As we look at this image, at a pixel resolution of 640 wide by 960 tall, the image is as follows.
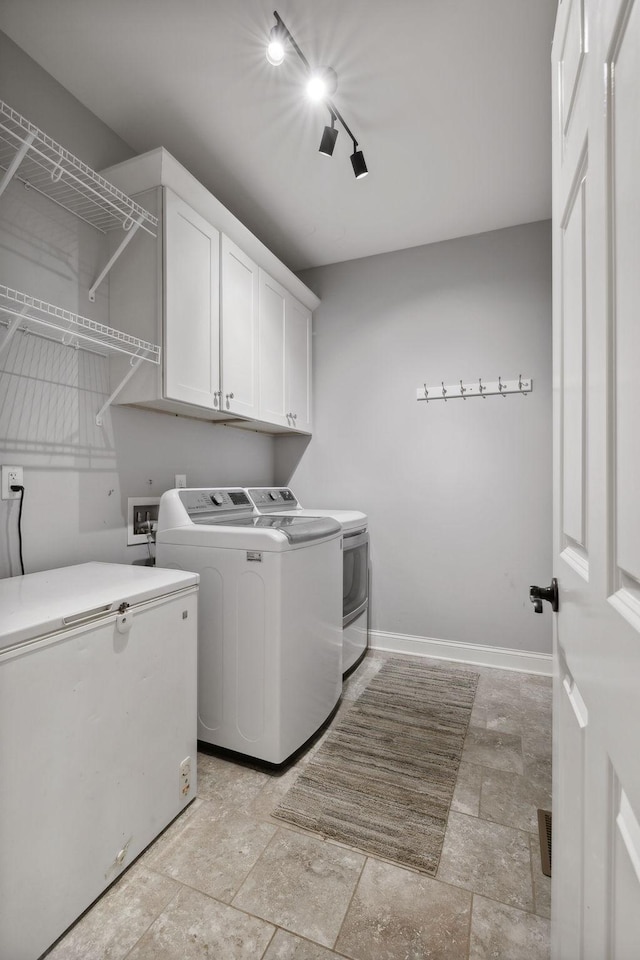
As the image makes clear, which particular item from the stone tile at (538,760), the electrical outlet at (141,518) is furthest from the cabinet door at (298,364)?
the stone tile at (538,760)

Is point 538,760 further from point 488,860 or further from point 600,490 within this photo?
point 600,490

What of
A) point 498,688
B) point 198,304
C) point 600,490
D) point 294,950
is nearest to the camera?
point 600,490

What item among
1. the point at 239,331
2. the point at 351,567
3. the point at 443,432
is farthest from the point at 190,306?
the point at 443,432

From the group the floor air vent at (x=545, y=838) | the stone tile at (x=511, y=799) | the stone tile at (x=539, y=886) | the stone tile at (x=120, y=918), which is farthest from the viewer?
the stone tile at (x=511, y=799)

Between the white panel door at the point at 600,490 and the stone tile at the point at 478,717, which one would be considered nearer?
the white panel door at the point at 600,490

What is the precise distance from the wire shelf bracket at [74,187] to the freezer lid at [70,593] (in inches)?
44.6

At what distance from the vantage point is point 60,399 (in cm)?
170

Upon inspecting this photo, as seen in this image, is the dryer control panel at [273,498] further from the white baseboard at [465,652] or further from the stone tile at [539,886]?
the stone tile at [539,886]

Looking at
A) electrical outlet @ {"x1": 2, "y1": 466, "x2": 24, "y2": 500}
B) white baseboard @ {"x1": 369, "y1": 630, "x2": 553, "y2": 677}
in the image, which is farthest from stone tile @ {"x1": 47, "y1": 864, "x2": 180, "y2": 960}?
white baseboard @ {"x1": 369, "y1": 630, "x2": 553, "y2": 677}

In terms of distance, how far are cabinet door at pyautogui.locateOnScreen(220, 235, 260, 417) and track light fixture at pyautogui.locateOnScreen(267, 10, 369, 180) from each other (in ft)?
2.29

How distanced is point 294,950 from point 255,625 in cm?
89

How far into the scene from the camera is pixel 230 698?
71.2 inches

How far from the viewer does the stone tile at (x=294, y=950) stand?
108cm

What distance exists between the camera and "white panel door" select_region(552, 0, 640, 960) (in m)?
0.46
